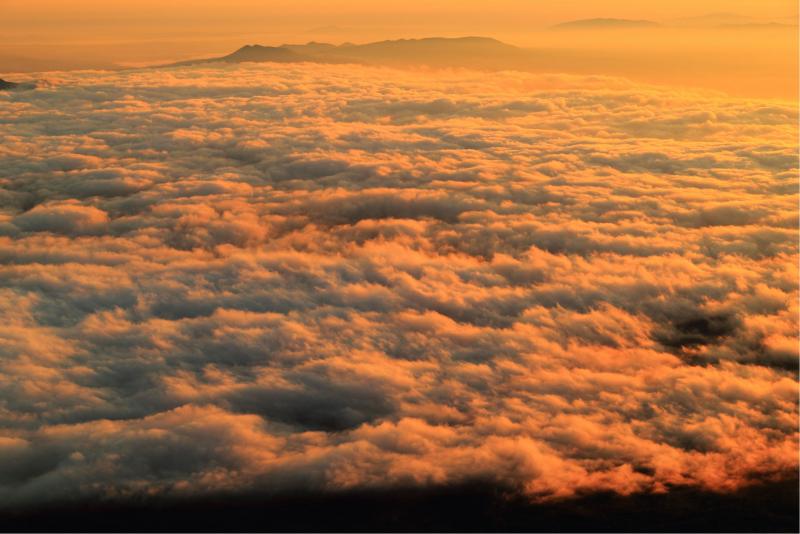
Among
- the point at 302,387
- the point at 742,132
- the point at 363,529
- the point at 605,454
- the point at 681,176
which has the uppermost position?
the point at 742,132

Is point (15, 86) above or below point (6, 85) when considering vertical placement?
below

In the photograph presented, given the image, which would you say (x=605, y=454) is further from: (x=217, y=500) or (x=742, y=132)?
(x=742, y=132)

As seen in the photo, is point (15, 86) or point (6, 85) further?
point (6, 85)

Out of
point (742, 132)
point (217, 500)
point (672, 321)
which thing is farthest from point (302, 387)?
point (742, 132)

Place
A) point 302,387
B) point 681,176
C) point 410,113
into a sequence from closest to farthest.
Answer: point 302,387
point 681,176
point 410,113

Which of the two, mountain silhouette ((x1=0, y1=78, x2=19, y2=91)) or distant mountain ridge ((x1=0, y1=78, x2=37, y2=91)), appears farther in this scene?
mountain silhouette ((x1=0, y1=78, x2=19, y2=91))

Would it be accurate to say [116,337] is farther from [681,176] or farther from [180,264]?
[681,176]

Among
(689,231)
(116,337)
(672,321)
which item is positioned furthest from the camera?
(689,231)

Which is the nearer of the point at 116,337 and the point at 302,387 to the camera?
the point at 302,387

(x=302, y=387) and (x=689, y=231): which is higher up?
(x=689, y=231)

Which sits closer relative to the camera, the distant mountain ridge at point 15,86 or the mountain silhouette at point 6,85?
the distant mountain ridge at point 15,86
